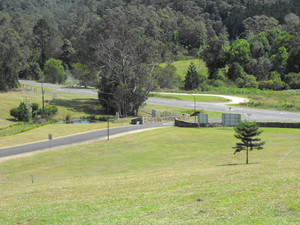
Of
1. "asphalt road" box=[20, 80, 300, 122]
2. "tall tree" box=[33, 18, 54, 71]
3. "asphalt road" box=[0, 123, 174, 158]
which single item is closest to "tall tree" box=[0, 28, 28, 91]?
"asphalt road" box=[20, 80, 300, 122]

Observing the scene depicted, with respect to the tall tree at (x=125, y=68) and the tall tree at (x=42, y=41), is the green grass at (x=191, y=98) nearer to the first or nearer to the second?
the tall tree at (x=125, y=68)

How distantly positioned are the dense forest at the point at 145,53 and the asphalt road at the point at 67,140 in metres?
18.7

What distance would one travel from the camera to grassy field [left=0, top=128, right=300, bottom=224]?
632 inches

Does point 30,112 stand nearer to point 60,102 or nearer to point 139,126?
point 60,102

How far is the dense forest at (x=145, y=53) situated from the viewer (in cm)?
8631

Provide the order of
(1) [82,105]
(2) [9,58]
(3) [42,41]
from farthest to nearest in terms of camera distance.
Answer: (3) [42,41] < (2) [9,58] < (1) [82,105]

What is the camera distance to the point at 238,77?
12925 cm

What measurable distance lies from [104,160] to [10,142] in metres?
18.6

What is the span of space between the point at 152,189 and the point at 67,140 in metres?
34.2

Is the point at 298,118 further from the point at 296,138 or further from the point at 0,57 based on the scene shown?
the point at 0,57

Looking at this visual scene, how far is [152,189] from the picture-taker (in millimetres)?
22562

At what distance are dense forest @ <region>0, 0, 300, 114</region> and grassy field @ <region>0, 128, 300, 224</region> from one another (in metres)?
43.3

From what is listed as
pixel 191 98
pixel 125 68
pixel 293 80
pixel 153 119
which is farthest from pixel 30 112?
pixel 293 80

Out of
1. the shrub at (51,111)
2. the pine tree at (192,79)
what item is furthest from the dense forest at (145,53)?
the shrub at (51,111)
